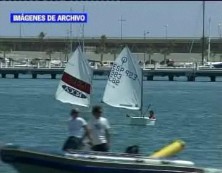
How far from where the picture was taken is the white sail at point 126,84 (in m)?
46.8

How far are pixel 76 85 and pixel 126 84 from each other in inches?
116

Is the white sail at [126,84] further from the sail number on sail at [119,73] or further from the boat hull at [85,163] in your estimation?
the boat hull at [85,163]

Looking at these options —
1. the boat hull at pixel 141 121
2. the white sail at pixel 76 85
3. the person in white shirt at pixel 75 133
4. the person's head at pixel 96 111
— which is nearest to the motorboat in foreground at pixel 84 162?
the person in white shirt at pixel 75 133

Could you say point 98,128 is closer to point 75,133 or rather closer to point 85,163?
point 75,133

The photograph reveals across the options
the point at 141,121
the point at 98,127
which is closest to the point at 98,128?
the point at 98,127

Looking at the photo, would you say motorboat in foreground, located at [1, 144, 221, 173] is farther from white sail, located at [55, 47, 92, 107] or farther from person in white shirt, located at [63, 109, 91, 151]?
white sail, located at [55, 47, 92, 107]

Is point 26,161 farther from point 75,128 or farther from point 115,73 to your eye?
point 115,73

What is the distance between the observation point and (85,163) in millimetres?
19500

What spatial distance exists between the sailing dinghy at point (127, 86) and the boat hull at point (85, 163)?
27013mm

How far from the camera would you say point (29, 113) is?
65000 mm

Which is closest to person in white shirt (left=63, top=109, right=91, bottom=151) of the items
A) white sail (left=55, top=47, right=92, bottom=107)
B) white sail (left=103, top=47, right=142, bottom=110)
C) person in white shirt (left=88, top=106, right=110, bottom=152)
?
person in white shirt (left=88, top=106, right=110, bottom=152)

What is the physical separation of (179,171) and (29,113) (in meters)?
46.1

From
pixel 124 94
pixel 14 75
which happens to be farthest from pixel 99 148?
pixel 14 75

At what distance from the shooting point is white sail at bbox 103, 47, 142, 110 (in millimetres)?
46844
